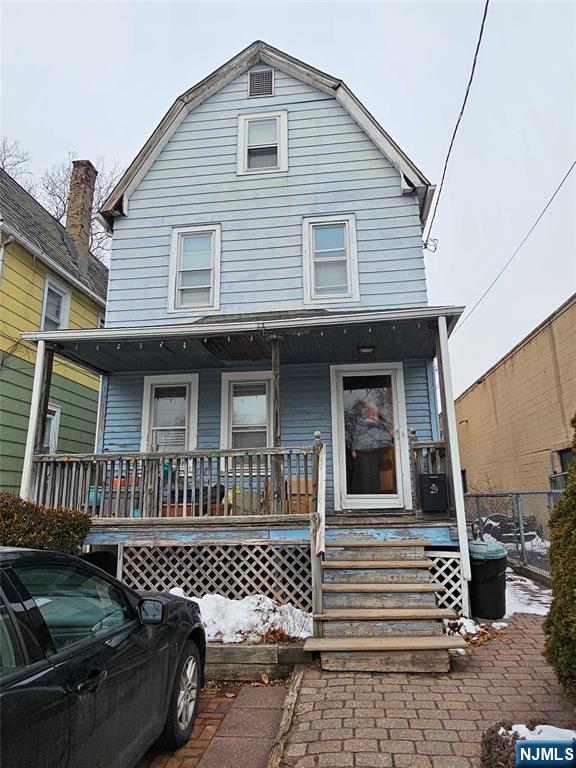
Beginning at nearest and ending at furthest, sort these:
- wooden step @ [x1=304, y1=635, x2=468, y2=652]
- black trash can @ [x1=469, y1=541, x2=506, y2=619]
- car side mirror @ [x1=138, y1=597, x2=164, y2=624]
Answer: car side mirror @ [x1=138, y1=597, x2=164, y2=624], wooden step @ [x1=304, y1=635, x2=468, y2=652], black trash can @ [x1=469, y1=541, x2=506, y2=619]

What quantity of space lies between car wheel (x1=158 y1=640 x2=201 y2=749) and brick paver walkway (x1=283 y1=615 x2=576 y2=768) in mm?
732

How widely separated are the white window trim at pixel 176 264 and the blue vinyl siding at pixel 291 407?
1.23 meters

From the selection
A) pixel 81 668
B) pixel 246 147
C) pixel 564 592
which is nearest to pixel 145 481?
pixel 81 668

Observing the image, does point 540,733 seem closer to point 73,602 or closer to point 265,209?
point 73,602

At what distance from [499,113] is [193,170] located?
6.03m

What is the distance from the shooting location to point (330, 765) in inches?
113

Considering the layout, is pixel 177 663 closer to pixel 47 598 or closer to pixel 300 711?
pixel 300 711

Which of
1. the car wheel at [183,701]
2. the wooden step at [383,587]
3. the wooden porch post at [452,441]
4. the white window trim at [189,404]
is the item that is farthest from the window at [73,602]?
the white window trim at [189,404]

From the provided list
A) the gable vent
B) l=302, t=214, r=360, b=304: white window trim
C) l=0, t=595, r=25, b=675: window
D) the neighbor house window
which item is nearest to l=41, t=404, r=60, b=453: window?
l=302, t=214, r=360, b=304: white window trim

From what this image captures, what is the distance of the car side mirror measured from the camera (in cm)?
293

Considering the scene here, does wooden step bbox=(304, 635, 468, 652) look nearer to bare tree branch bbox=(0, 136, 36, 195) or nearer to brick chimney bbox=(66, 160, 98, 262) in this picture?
brick chimney bbox=(66, 160, 98, 262)

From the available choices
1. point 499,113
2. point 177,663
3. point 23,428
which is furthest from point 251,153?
point 177,663

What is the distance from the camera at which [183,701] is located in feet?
11.0

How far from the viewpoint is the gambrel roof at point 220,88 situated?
917cm
